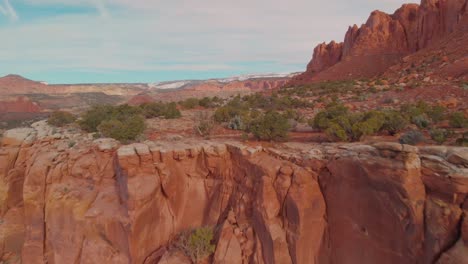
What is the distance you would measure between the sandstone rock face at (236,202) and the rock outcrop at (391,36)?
124 ft

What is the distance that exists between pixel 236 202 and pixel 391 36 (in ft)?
168

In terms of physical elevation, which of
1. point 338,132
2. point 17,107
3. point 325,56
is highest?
point 325,56

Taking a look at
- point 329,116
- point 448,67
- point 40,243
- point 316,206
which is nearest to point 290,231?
point 316,206

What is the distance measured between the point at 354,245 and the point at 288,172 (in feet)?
5.73

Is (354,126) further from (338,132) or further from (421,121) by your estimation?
(421,121)

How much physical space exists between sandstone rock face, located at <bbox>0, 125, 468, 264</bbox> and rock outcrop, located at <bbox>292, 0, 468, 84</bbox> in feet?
124

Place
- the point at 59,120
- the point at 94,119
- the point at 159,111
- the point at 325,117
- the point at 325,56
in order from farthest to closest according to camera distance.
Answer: the point at 325,56 < the point at 159,111 < the point at 59,120 < the point at 94,119 < the point at 325,117

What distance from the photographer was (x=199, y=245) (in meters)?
5.82

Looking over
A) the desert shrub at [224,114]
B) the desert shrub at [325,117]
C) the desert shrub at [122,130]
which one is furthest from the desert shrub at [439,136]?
the desert shrub at [122,130]

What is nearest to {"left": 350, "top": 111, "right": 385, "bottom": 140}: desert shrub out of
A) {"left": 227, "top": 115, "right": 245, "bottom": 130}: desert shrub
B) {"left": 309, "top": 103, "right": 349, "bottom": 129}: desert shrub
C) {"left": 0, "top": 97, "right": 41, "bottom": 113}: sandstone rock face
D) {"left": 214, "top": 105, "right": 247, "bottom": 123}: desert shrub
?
{"left": 309, "top": 103, "right": 349, "bottom": 129}: desert shrub

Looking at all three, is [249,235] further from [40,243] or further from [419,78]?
[419,78]

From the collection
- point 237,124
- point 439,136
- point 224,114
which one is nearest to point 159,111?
point 224,114

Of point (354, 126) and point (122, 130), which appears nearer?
point (354, 126)

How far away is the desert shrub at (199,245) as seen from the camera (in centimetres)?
583
